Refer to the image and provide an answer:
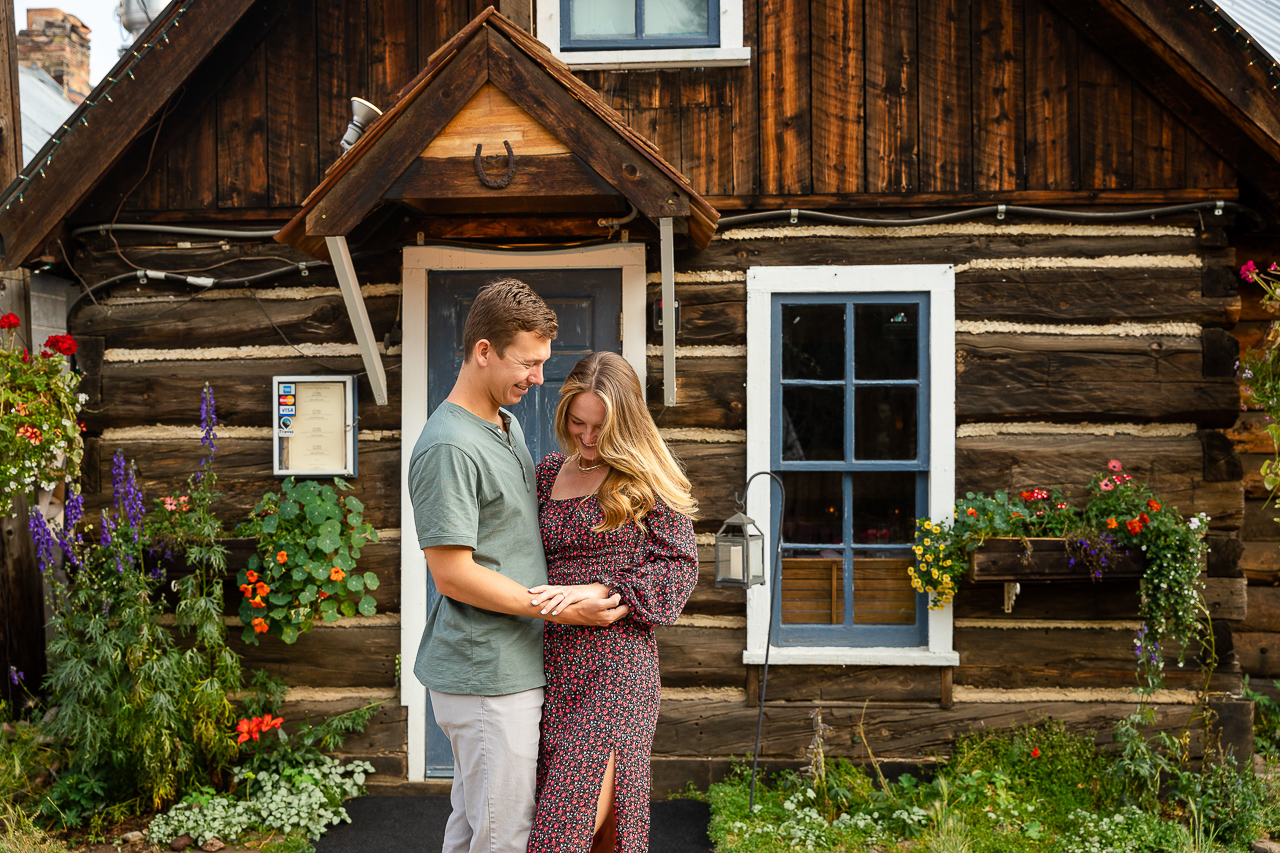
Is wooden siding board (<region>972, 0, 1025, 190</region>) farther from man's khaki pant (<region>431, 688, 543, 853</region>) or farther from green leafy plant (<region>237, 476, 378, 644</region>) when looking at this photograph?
green leafy plant (<region>237, 476, 378, 644</region>)

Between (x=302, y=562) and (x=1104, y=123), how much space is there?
15.4ft

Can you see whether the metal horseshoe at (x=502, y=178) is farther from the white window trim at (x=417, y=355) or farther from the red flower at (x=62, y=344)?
the red flower at (x=62, y=344)

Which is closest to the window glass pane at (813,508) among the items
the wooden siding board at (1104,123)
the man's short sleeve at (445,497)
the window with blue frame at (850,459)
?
the window with blue frame at (850,459)

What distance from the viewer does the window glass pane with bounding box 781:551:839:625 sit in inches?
179

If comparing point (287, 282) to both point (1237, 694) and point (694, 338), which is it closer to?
point (694, 338)

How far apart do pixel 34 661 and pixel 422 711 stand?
2.45 m

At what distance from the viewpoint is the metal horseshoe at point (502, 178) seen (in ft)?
11.8

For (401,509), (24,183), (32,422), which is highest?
(24,183)

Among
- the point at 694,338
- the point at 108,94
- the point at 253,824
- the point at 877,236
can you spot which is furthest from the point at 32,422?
the point at 877,236

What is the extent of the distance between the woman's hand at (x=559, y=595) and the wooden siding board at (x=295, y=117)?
325 centimetres

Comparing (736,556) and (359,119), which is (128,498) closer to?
(359,119)

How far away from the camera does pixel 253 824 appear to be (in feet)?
13.0

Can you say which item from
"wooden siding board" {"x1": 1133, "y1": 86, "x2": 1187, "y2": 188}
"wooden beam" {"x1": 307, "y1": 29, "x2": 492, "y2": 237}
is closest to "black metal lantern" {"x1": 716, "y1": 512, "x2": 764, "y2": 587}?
"wooden beam" {"x1": 307, "y1": 29, "x2": 492, "y2": 237}

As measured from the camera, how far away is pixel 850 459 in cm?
448
